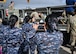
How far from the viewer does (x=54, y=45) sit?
749 cm

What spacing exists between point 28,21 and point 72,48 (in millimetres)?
1534

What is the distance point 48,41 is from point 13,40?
101 centimetres

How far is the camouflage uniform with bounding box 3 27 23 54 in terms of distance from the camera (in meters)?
8.15

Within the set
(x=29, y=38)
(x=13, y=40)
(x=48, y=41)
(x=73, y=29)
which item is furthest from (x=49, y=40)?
(x=73, y=29)

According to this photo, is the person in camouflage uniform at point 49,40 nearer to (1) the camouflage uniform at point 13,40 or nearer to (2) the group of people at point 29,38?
(2) the group of people at point 29,38

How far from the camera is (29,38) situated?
9.04 m

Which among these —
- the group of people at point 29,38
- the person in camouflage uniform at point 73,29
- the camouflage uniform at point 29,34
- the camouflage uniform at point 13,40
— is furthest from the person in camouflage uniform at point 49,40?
the person in camouflage uniform at point 73,29

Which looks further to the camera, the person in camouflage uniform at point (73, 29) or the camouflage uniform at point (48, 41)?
the person in camouflage uniform at point (73, 29)

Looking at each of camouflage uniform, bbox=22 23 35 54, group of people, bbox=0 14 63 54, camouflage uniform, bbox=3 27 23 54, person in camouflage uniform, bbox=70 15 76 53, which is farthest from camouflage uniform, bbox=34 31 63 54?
person in camouflage uniform, bbox=70 15 76 53

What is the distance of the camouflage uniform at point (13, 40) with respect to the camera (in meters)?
8.15

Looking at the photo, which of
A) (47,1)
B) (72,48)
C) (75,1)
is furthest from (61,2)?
(72,48)

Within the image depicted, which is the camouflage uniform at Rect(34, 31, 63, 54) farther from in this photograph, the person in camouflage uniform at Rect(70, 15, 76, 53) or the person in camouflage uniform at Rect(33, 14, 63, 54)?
the person in camouflage uniform at Rect(70, 15, 76, 53)

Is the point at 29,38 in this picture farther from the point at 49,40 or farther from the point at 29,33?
the point at 49,40

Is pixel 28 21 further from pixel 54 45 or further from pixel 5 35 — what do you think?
pixel 54 45
